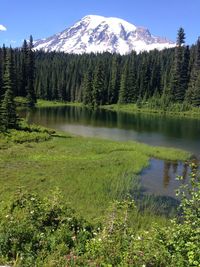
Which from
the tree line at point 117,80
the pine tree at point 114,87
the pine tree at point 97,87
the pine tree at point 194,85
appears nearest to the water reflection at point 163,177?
the tree line at point 117,80

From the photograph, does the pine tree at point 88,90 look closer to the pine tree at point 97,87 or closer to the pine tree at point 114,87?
the pine tree at point 97,87

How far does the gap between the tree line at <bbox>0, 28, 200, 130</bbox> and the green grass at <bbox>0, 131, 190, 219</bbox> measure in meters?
62.7

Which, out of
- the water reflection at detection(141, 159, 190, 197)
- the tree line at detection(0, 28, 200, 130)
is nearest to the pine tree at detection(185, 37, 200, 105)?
the tree line at detection(0, 28, 200, 130)

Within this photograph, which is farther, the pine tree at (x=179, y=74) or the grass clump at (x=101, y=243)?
the pine tree at (x=179, y=74)

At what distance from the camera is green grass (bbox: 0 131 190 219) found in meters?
24.2

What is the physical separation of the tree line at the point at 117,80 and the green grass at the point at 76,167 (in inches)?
2469

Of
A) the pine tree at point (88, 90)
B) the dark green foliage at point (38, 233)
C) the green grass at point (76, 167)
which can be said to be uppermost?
the pine tree at point (88, 90)

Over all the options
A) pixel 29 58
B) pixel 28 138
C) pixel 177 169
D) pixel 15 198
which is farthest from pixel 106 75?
pixel 15 198

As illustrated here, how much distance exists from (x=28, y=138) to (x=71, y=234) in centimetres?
3562

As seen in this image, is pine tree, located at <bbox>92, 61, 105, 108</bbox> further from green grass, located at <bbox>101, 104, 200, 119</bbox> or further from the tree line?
green grass, located at <bbox>101, 104, 200, 119</bbox>

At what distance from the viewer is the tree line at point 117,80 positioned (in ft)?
390

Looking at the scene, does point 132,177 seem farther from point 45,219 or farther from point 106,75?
point 106,75

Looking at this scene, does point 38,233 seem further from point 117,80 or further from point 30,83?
point 117,80

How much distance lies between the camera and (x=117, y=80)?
14550 centimetres
